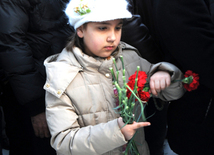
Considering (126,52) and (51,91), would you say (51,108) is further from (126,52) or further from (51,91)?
(126,52)

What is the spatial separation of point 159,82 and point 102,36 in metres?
0.39

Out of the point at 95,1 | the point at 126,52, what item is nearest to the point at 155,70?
the point at 126,52

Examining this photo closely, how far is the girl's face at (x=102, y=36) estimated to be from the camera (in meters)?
1.11

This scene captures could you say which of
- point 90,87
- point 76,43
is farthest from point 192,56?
point 76,43

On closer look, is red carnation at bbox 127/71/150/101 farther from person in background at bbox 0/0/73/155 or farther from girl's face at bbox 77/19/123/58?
person in background at bbox 0/0/73/155

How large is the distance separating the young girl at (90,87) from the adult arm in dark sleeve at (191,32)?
150mm

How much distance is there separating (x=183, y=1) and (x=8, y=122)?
1624 millimetres

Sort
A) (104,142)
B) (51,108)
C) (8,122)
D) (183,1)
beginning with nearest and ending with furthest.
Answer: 1. (183,1)
2. (104,142)
3. (51,108)
4. (8,122)

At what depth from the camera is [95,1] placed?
110cm

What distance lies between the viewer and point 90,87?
1159mm

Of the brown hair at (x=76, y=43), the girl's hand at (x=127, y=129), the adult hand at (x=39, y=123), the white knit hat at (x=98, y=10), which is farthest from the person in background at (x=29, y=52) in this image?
the girl's hand at (x=127, y=129)

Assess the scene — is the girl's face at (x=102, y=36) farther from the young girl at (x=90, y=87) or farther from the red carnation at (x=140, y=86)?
the red carnation at (x=140, y=86)

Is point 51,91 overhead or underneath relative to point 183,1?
underneath

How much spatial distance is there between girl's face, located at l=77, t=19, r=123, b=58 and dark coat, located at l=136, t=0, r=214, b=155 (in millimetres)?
242
